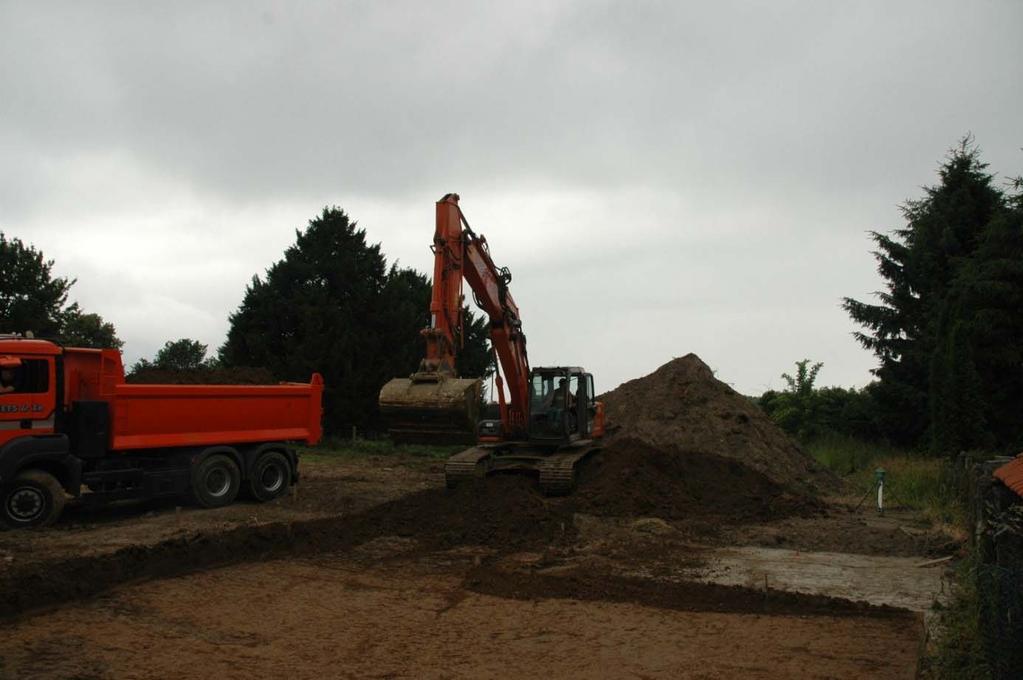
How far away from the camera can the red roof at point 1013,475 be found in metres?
5.95

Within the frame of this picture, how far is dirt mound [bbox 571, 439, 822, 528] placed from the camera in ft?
46.6

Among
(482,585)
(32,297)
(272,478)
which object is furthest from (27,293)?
(482,585)

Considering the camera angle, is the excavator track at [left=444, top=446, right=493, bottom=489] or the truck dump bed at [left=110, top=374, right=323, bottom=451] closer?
the truck dump bed at [left=110, top=374, right=323, bottom=451]

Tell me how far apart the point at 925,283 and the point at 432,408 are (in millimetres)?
21891

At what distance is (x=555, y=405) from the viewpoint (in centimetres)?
1556

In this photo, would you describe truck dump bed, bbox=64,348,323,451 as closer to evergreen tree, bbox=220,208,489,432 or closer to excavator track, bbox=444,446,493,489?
excavator track, bbox=444,446,493,489

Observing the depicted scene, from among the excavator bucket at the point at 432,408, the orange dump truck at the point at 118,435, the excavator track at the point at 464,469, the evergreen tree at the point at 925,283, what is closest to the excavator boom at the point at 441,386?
the excavator bucket at the point at 432,408

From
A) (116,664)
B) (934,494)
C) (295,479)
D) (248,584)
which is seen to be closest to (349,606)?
(248,584)

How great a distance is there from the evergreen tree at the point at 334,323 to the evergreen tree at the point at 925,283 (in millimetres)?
15512

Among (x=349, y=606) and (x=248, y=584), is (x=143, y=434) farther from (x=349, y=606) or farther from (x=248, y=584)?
(x=349, y=606)

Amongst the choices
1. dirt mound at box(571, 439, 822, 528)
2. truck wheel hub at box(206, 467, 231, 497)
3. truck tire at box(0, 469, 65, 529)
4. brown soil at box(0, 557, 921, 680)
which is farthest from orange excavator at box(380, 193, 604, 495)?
truck tire at box(0, 469, 65, 529)

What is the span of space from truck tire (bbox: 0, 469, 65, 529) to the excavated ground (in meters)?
0.36

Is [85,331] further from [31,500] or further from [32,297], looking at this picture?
[31,500]

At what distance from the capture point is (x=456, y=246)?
13688 mm
